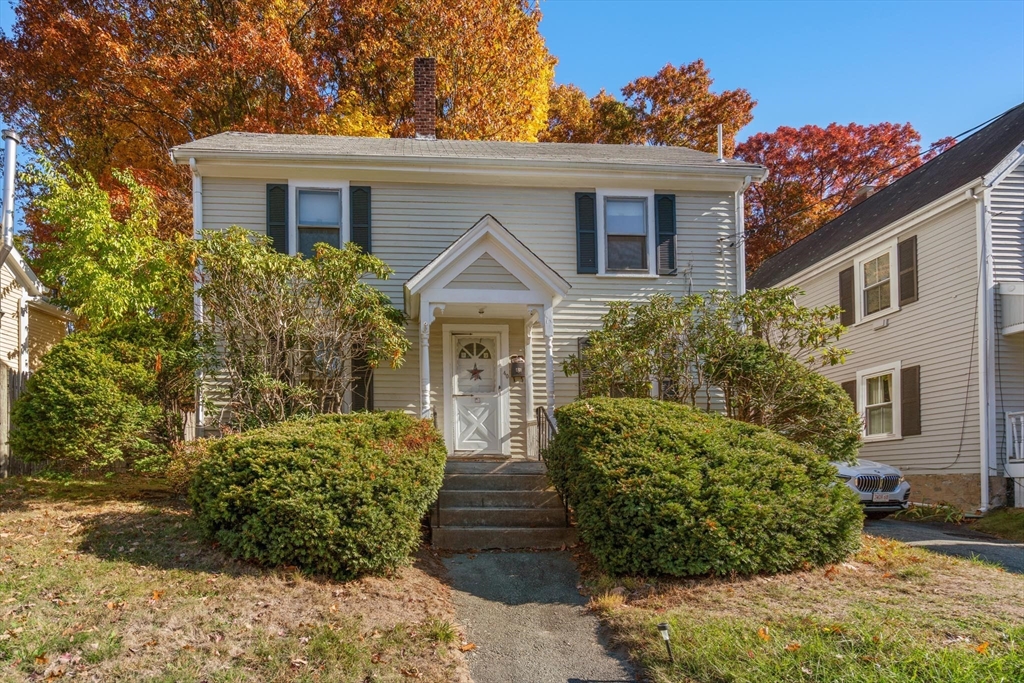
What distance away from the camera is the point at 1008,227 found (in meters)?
15.1

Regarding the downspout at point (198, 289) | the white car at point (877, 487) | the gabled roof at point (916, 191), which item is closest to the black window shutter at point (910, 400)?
the white car at point (877, 487)

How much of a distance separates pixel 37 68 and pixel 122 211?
5.74 metres

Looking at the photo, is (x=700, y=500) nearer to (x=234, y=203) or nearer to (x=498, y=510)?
(x=498, y=510)

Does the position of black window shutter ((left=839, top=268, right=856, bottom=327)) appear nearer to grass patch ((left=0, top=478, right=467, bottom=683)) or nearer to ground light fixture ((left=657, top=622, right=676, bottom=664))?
grass patch ((left=0, top=478, right=467, bottom=683))

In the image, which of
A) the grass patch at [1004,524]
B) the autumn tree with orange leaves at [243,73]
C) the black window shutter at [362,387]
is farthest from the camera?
the autumn tree with orange leaves at [243,73]

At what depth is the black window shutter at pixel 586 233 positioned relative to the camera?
14.5 m

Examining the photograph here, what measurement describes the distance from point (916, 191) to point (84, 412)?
1602cm

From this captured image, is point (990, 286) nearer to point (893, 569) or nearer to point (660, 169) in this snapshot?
point (660, 169)

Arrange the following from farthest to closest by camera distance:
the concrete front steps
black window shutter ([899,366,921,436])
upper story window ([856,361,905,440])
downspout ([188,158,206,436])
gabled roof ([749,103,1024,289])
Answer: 1. upper story window ([856,361,905,440])
2. black window shutter ([899,366,921,436])
3. gabled roof ([749,103,1024,289])
4. downspout ([188,158,206,436])
5. the concrete front steps

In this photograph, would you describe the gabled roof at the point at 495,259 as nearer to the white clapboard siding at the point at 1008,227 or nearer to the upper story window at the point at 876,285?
the white clapboard siding at the point at 1008,227

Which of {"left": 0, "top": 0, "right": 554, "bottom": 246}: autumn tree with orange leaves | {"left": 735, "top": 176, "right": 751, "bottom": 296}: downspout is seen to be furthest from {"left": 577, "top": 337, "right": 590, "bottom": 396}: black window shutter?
{"left": 0, "top": 0, "right": 554, "bottom": 246}: autumn tree with orange leaves

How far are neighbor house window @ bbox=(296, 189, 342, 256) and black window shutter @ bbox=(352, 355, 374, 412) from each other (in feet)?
6.84

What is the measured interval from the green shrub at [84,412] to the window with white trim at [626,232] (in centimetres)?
750

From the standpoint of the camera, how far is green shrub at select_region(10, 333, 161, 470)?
36.2 feet
